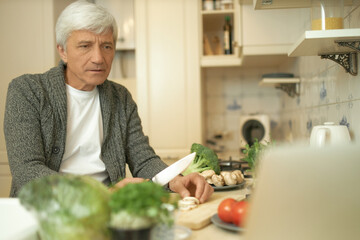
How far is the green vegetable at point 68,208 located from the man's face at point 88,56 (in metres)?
0.96

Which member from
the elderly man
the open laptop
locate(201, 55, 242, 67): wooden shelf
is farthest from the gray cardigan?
locate(201, 55, 242, 67): wooden shelf

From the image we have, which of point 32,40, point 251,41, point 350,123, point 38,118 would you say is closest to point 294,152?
point 350,123

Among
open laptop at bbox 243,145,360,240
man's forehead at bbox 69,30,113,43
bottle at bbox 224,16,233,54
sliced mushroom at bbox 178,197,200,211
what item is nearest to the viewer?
open laptop at bbox 243,145,360,240

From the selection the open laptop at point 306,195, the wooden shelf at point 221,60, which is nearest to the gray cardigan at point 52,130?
the open laptop at point 306,195

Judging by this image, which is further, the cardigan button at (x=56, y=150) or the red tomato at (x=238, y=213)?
the cardigan button at (x=56, y=150)

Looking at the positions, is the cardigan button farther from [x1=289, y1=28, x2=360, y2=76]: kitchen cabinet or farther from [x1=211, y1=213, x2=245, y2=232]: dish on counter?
[x1=289, y1=28, x2=360, y2=76]: kitchen cabinet

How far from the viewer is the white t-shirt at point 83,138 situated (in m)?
1.45

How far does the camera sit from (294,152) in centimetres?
49

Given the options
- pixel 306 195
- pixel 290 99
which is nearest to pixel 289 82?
pixel 290 99

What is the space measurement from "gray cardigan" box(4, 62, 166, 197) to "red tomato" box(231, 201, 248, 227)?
65 centimetres

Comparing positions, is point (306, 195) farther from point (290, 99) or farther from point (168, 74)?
point (168, 74)

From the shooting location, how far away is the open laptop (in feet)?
1.61

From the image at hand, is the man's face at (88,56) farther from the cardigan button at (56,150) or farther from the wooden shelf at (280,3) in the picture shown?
the wooden shelf at (280,3)

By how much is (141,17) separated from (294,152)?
2.61m
